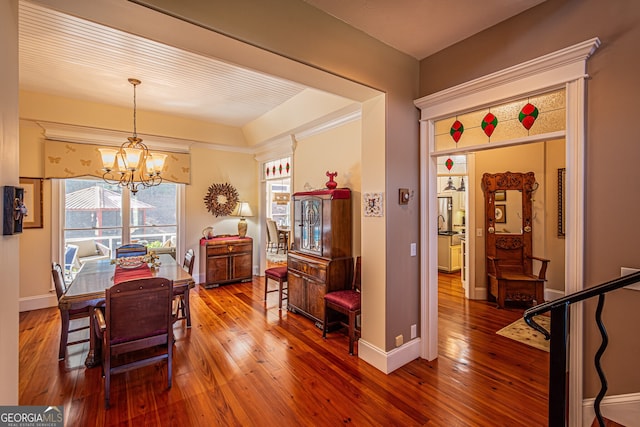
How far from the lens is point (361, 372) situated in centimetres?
267

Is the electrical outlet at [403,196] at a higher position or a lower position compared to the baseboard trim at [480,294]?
higher

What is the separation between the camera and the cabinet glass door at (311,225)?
12.4 feet

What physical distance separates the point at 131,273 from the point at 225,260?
2.33 m

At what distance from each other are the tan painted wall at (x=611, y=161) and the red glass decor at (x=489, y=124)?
57 cm

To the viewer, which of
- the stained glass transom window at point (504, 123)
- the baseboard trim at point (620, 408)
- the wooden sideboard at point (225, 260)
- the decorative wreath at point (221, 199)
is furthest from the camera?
the decorative wreath at point (221, 199)

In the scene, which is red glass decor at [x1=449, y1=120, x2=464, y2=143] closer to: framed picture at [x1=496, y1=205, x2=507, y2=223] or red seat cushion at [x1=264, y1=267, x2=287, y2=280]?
framed picture at [x1=496, y1=205, x2=507, y2=223]

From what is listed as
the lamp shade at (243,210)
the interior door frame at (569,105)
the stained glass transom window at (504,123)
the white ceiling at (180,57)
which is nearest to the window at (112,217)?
the lamp shade at (243,210)

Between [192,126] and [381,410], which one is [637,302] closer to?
[381,410]

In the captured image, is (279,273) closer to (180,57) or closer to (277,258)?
(180,57)

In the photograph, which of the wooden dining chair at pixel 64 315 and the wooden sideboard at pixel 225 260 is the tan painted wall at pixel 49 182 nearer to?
the wooden sideboard at pixel 225 260

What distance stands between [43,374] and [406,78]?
4510 millimetres

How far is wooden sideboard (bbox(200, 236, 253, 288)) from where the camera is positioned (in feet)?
17.5

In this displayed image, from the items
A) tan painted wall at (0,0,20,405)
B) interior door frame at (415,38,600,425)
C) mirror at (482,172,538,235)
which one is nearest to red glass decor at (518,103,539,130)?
interior door frame at (415,38,600,425)

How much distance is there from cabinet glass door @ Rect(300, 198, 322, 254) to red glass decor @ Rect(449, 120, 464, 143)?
1.77m
